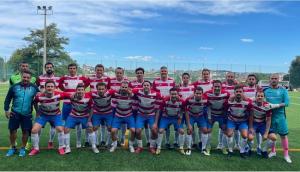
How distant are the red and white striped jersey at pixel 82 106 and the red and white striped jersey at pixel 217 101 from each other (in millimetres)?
2312

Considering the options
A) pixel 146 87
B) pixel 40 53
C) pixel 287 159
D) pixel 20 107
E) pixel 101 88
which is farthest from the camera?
pixel 40 53

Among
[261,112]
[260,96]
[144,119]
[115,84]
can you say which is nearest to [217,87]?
[260,96]

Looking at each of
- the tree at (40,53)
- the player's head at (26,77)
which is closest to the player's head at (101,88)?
the player's head at (26,77)

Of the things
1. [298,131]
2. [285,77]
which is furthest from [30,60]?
[298,131]

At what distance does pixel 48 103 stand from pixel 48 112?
0.62 ft

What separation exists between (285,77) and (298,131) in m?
40.2

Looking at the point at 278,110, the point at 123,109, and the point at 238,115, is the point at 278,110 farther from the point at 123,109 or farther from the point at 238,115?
the point at 123,109

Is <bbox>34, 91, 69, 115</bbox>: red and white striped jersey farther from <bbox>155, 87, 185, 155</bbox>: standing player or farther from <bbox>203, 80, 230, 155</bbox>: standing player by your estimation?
<bbox>203, 80, 230, 155</bbox>: standing player

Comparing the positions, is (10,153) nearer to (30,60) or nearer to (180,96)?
(180,96)

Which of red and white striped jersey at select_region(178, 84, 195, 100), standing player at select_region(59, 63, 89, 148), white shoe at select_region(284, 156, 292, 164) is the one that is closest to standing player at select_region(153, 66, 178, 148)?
red and white striped jersey at select_region(178, 84, 195, 100)

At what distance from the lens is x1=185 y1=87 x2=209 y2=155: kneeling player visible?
703 cm

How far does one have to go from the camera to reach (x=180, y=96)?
7.38m

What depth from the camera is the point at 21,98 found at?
6.72 meters

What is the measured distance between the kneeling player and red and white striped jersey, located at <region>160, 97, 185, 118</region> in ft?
0.46
